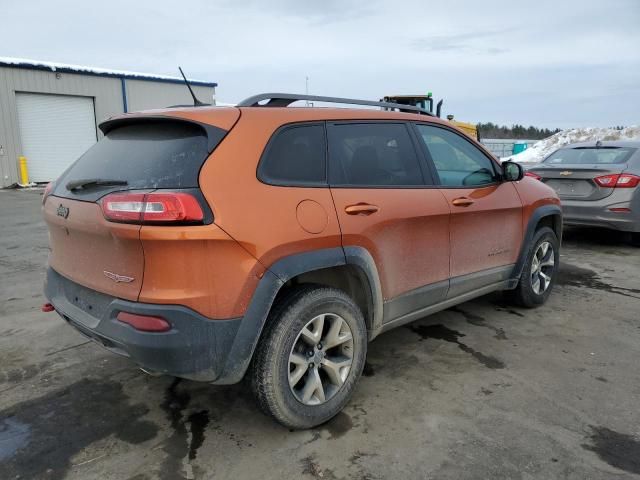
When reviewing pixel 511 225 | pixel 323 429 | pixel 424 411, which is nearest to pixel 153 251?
pixel 323 429

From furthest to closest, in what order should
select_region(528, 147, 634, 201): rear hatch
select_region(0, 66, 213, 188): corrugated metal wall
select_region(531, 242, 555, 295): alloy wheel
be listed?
select_region(0, 66, 213, 188): corrugated metal wall < select_region(528, 147, 634, 201): rear hatch < select_region(531, 242, 555, 295): alloy wheel

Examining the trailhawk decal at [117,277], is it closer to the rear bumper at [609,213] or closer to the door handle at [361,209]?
the door handle at [361,209]

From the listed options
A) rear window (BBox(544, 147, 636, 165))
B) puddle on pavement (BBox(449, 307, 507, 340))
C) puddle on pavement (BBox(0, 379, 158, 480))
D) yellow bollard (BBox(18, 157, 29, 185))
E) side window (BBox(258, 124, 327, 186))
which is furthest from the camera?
yellow bollard (BBox(18, 157, 29, 185))

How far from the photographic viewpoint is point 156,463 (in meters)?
2.50

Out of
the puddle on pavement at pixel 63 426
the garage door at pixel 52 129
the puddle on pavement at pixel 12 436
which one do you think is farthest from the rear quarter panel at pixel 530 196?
the garage door at pixel 52 129

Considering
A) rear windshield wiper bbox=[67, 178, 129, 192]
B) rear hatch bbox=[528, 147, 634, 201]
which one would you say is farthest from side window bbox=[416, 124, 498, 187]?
rear hatch bbox=[528, 147, 634, 201]

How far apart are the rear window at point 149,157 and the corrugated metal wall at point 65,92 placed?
18.5 m

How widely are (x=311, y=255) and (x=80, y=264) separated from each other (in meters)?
1.24

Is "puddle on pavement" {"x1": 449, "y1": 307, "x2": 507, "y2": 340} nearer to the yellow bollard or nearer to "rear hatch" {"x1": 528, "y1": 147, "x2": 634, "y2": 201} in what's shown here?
"rear hatch" {"x1": 528, "y1": 147, "x2": 634, "y2": 201}

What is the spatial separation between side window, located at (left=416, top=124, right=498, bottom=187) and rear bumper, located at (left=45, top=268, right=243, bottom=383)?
1988 mm

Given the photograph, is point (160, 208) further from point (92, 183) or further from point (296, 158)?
point (296, 158)

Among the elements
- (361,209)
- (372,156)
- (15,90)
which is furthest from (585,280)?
(15,90)

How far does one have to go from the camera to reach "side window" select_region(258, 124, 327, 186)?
104 inches

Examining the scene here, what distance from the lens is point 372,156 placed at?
3213 millimetres
